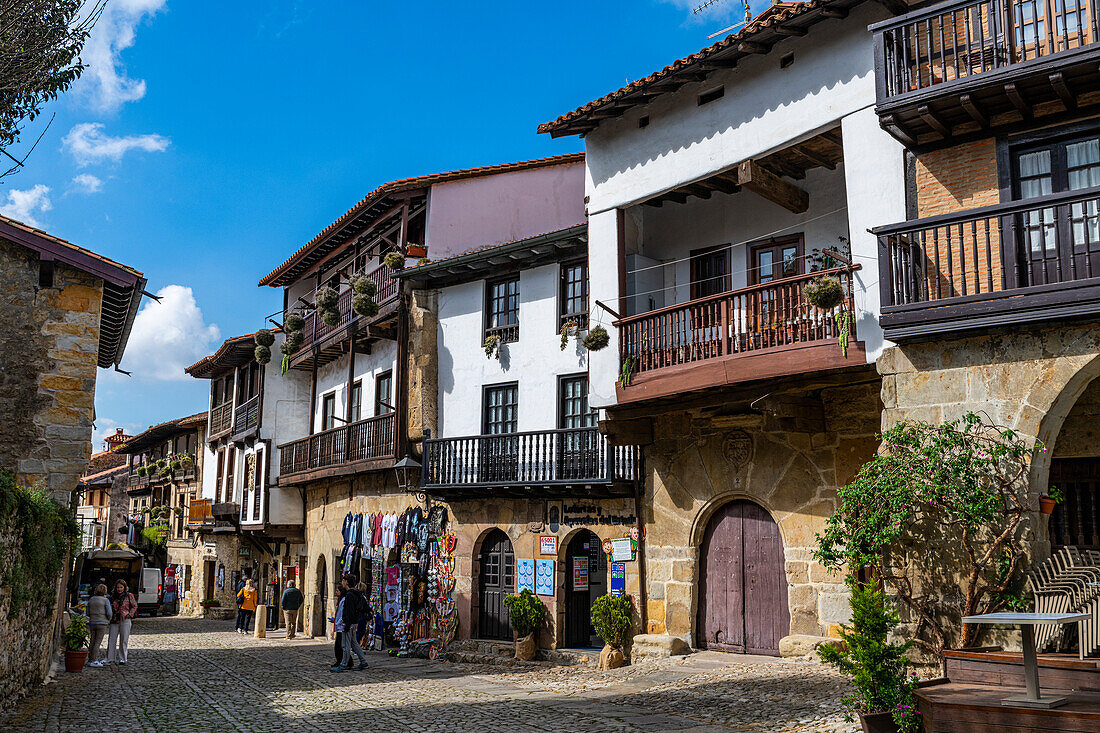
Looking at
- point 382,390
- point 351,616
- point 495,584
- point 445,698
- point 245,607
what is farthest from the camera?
point 245,607

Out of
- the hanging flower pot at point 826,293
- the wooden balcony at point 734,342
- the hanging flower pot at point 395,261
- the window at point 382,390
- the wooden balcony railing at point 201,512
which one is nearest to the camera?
the hanging flower pot at point 826,293

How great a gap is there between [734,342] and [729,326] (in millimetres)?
278

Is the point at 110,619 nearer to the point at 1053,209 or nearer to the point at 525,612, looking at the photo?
the point at 525,612

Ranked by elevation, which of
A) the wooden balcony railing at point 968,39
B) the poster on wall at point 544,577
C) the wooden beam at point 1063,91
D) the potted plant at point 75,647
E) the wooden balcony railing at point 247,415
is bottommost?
the potted plant at point 75,647

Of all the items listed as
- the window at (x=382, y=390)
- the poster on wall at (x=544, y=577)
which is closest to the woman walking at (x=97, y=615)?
the poster on wall at (x=544, y=577)

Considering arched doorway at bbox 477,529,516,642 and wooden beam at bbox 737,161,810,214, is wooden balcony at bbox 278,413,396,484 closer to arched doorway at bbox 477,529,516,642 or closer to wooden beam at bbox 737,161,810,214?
arched doorway at bbox 477,529,516,642

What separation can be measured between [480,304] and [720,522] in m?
8.13

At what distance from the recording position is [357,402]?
25203 mm

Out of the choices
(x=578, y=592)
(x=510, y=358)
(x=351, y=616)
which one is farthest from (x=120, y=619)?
(x=510, y=358)

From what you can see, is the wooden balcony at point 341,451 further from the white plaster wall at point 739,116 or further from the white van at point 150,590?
the white van at point 150,590

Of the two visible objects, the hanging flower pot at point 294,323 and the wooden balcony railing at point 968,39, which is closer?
the wooden balcony railing at point 968,39

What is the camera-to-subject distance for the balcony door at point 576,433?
1723cm

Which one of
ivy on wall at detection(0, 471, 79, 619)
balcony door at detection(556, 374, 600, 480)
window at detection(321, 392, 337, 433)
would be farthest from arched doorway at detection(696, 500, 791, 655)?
window at detection(321, 392, 337, 433)

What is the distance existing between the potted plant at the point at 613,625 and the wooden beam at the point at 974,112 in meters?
9.28
